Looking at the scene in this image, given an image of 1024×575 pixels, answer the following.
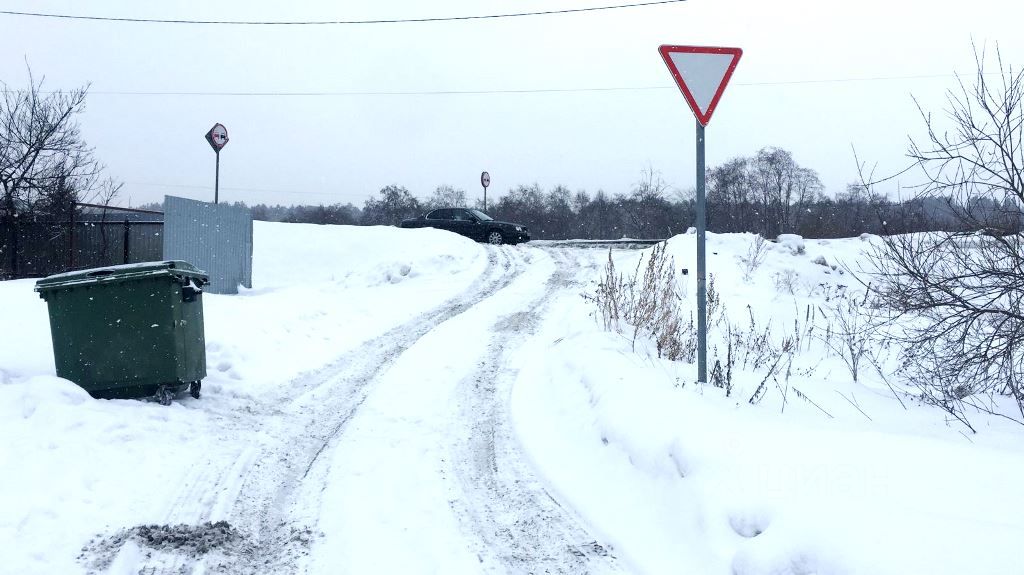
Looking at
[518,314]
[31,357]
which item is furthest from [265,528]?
[518,314]

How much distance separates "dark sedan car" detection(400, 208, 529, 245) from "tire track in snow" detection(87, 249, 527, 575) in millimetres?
14974

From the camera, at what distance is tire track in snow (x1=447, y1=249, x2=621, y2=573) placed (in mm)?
3492

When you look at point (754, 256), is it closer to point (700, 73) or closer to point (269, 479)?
point (700, 73)

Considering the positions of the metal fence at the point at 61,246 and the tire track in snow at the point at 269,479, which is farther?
the metal fence at the point at 61,246

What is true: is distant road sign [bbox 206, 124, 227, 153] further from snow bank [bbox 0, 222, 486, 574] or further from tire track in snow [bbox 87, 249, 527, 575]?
tire track in snow [bbox 87, 249, 527, 575]

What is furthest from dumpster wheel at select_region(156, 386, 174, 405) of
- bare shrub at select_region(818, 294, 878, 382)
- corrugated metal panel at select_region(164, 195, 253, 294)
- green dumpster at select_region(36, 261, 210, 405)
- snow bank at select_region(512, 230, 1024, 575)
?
corrugated metal panel at select_region(164, 195, 253, 294)

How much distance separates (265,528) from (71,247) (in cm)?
1198

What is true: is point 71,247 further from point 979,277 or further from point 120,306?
point 979,277

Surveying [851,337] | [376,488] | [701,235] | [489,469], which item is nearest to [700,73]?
[701,235]

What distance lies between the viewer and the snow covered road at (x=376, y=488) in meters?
3.42

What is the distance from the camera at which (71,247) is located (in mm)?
12867

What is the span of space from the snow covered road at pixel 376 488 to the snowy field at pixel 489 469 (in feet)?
0.06

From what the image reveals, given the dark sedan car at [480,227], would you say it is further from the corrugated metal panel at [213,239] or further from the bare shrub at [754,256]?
the corrugated metal panel at [213,239]

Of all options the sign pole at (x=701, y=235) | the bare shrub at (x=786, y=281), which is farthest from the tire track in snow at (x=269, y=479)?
the bare shrub at (x=786, y=281)
